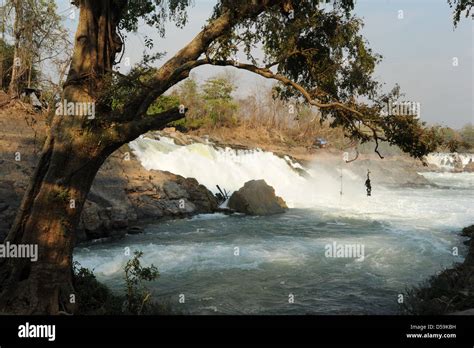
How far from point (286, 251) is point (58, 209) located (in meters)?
9.54

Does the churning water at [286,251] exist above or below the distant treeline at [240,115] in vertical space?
below

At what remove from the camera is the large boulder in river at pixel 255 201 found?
2339 cm

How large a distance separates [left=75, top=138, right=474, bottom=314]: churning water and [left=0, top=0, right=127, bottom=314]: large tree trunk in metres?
3.05

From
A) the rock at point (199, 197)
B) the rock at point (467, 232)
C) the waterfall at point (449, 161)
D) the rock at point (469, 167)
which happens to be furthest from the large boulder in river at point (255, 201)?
the rock at point (469, 167)

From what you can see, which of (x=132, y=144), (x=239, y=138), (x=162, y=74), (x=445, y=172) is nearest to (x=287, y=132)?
(x=239, y=138)

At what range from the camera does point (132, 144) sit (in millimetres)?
27312

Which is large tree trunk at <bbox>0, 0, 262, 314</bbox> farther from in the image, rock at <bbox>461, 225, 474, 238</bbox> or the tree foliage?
rock at <bbox>461, 225, 474, 238</bbox>

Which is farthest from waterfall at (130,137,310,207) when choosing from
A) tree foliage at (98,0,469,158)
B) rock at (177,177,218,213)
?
tree foliage at (98,0,469,158)

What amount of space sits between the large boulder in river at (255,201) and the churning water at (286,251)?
2.61 feet

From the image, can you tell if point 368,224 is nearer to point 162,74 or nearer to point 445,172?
point 162,74

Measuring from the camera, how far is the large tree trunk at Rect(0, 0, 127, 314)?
24.2ft

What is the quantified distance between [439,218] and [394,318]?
1862 centimetres

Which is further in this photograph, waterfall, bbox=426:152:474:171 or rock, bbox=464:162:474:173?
waterfall, bbox=426:152:474:171

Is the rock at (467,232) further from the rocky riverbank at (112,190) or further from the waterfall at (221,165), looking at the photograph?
the rocky riverbank at (112,190)
